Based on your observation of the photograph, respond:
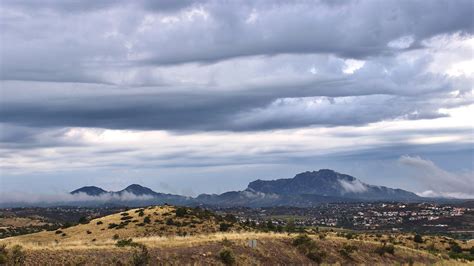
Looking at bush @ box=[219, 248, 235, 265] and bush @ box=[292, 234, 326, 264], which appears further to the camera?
bush @ box=[292, 234, 326, 264]

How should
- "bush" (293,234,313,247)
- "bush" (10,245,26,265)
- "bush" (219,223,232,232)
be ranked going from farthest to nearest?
"bush" (219,223,232,232)
"bush" (293,234,313,247)
"bush" (10,245,26,265)

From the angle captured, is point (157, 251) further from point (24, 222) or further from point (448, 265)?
point (24, 222)

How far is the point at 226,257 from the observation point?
4378 centimetres

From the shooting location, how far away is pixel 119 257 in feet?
128

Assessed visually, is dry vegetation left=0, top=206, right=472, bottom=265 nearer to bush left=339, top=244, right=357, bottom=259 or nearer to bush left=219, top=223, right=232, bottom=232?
bush left=339, top=244, right=357, bottom=259

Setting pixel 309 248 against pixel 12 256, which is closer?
pixel 12 256

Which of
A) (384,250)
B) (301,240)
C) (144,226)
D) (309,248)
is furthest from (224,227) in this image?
(309,248)

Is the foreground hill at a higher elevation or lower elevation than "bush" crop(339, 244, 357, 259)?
higher

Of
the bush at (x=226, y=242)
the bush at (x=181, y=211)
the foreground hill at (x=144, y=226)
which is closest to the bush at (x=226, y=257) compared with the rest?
the bush at (x=226, y=242)

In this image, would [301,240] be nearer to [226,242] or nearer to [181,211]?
[226,242]

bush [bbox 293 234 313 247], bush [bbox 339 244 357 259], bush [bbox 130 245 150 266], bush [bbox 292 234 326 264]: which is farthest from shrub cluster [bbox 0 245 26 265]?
bush [bbox 339 244 357 259]

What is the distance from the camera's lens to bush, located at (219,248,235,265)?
4369 centimetres

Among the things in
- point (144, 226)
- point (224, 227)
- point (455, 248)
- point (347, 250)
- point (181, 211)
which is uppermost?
point (181, 211)

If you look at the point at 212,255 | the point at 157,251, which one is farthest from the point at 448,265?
the point at 157,251
